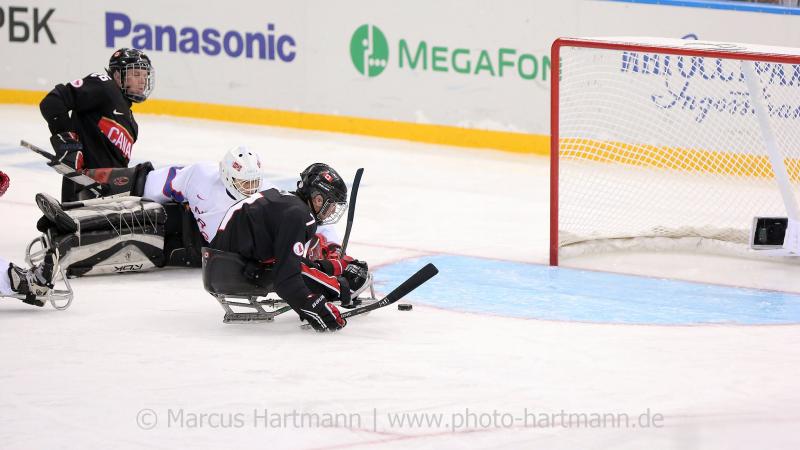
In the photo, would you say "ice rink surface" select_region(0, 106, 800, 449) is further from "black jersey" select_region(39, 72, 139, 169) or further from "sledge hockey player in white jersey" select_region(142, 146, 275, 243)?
"black jersey" select_region(39, 72, 139, 169)

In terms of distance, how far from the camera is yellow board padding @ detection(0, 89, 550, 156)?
10578 millimetres

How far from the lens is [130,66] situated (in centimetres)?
682

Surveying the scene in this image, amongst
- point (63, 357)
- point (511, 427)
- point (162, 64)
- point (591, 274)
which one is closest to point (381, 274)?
point (591, 274)

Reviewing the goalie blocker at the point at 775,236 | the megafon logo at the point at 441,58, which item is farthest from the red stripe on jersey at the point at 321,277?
the megafon logo at the point at 441,58

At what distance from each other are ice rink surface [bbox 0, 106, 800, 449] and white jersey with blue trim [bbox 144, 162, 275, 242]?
31 centimetres

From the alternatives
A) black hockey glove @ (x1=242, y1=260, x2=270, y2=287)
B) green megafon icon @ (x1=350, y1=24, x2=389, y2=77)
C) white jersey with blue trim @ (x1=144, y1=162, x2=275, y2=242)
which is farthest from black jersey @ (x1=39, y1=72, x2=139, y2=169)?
green megafon icon @ (x1=350, y1=24, x2=389, y2=77)

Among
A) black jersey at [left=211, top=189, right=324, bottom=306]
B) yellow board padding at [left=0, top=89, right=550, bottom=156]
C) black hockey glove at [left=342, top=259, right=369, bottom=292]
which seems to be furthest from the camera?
yellow board padding at [left=0, top=89, right=550, bottom=156]

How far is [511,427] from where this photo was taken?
4.11 meters

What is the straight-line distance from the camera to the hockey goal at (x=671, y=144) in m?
6.96

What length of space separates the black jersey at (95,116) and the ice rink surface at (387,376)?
2.14 feet

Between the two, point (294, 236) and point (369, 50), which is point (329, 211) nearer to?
point (294, 236)

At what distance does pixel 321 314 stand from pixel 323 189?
1.55ft

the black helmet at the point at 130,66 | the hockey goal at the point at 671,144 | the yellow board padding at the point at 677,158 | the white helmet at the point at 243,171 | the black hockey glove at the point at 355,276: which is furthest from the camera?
the yellow board padding at the point at 677,158

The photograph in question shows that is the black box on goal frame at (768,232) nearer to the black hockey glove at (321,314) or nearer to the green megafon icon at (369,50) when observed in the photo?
the black hockey glove at (321,314)
